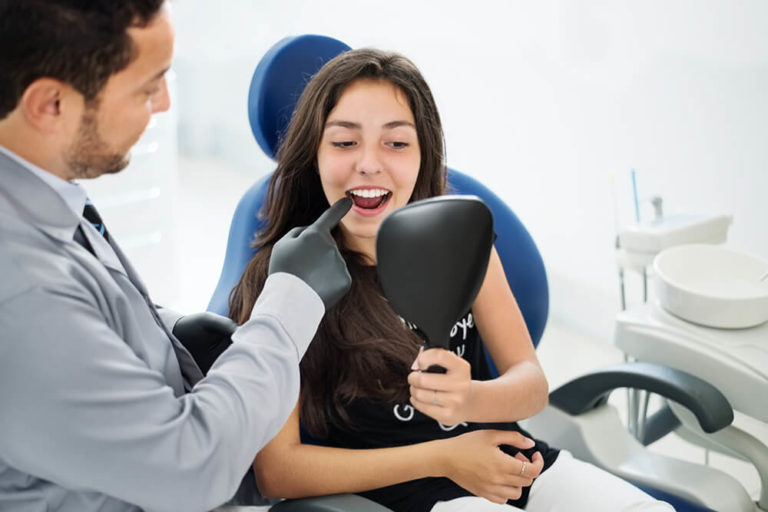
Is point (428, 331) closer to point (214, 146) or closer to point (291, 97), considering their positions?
point (291, 97)

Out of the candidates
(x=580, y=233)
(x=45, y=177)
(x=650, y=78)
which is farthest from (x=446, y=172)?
(x=580, y=233)

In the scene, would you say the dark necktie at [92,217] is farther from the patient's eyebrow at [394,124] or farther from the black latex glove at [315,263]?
the patient's eyebrow at [394,124]

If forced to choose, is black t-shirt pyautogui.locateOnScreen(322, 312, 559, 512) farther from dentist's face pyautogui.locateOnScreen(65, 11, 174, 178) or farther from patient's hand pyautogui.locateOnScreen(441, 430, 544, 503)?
dentist's face pyautogui.locateOnScreen(65, 11, 174, 178)

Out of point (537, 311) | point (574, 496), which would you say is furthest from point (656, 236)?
point (574, 496)

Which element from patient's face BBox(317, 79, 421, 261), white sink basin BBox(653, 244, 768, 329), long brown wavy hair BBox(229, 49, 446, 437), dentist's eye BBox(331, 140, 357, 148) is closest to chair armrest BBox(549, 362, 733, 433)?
white sink basin BBox(653, 244, 768, 329)

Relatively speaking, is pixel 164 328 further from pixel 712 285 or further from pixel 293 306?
pixel 712 285

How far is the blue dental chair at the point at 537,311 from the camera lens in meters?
1.41

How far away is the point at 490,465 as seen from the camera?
1.14 metres

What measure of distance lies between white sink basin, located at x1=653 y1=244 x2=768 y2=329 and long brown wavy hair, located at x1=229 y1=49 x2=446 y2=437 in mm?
522

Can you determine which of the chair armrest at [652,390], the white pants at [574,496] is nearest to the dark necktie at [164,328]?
the white pants at [574,496]

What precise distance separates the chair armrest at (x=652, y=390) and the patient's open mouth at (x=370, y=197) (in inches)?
21.1

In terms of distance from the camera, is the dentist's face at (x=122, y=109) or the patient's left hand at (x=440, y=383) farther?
the patient's left hand at (x=440, y=383)

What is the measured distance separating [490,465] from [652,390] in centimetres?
47

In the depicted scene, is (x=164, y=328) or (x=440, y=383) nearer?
(x=440, y=383)
